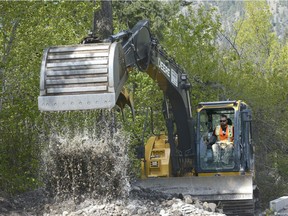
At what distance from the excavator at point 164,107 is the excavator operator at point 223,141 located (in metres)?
0.08

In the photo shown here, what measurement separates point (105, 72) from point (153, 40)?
334 centimetres

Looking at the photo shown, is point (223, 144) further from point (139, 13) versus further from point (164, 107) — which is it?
point (139, 13)

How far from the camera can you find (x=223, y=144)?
45.9 ft

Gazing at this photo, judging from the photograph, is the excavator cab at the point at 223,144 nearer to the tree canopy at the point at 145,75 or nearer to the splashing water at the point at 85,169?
the tree canopy at the point at 145,75

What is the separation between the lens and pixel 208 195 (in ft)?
41.7

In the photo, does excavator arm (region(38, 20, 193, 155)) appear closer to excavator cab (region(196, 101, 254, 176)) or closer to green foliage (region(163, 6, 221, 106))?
excavator cab (region(196, 101, 254, 176))

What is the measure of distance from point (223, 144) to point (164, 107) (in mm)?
1410

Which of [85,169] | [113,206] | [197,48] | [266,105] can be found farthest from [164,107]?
[266,105]

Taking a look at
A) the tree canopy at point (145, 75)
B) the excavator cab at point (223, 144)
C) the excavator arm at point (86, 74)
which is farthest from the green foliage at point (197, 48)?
the excavator arm at point (86, 74)

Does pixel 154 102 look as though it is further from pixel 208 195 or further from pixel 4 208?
pixel 4 208

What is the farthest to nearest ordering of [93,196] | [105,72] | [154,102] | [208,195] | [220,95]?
[220,95] → [154,102] → [208,195] → [93,196] → [105,72]

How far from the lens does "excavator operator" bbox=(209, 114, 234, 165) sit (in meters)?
14.0

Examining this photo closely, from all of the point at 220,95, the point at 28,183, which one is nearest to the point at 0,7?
the point at 28,183

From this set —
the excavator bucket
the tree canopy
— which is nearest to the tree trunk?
the tree canopy
